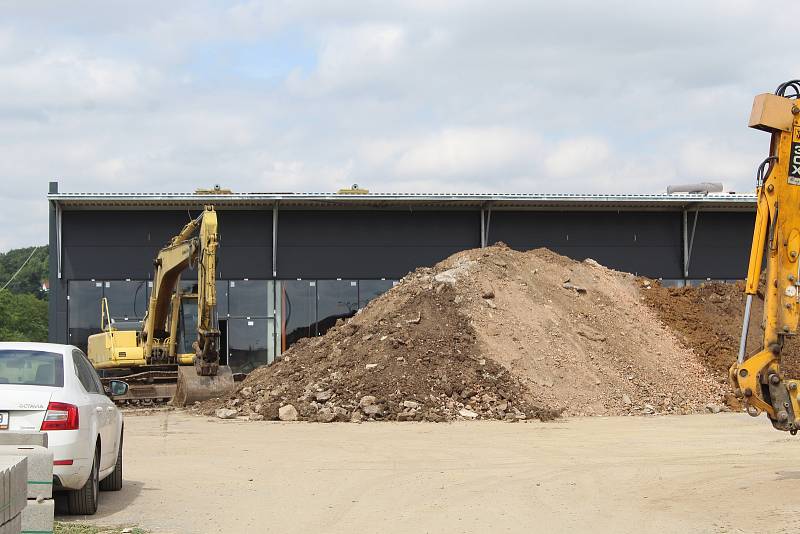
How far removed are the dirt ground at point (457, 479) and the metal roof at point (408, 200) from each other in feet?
50.6

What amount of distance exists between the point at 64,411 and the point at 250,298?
26.9 meters

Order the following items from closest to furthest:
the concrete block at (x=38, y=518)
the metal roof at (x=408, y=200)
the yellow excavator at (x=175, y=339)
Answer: the concrete block at (x=38, y=518) < the yellow excavator at (x=175, y=339) < the metal roof at (x=408, y=200)

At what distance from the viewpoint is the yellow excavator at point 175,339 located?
26689 mm

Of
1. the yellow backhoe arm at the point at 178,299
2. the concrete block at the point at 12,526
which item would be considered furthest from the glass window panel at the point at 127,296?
the concrete block at the point at 12,526

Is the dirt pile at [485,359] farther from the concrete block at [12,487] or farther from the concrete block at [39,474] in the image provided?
the concrete block at [12,487]

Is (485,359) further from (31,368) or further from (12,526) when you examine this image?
(12,526)

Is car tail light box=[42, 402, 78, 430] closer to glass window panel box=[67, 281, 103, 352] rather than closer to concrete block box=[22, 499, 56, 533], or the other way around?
concrete block box=[22, 499, 56, 533]

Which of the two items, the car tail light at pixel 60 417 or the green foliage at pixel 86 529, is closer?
the green foliage at pixel 86 529

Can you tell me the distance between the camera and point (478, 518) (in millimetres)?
10922

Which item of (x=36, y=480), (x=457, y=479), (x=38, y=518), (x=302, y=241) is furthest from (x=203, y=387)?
(x=38, y=518)

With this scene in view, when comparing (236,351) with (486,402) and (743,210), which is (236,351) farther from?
(743,210)

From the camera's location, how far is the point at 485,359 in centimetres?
2542

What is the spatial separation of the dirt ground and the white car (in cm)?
43

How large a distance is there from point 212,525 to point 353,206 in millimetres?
27618
